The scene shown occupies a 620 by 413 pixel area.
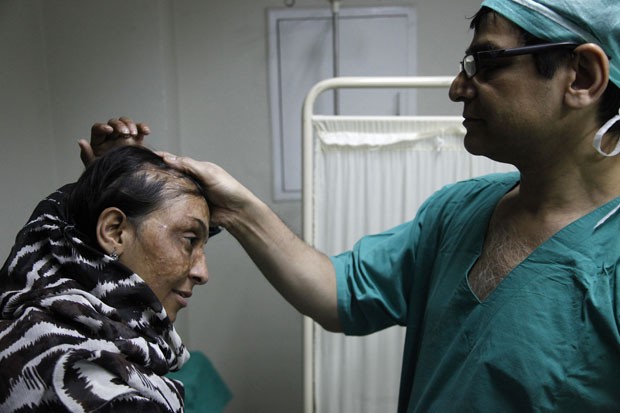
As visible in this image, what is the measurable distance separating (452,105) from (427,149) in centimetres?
50

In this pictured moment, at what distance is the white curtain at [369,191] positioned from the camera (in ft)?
5.09

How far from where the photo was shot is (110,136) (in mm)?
988

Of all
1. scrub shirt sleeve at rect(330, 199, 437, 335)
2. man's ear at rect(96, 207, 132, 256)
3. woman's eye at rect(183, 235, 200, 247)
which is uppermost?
man's ear at rect(96, 207, 132, 256)

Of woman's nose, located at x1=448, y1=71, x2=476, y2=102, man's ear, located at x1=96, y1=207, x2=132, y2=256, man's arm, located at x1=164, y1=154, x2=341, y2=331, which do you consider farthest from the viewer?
man's arm, located at x1=164, y1=154, x2=341, y2=331

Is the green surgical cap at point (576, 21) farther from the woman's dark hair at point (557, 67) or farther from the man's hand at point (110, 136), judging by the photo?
the man's hand at point (110, 136)

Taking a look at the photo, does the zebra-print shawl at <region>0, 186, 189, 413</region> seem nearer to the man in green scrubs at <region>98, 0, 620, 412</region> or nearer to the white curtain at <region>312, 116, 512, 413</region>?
the man in green scrubs at <region>98, 0, 620, 412</region>

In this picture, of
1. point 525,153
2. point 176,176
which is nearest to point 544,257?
point 525,153

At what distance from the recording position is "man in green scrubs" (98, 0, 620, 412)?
0.83 meters

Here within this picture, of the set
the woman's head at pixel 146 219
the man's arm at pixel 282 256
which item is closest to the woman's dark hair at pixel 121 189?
the woman's head at pixel 146 219

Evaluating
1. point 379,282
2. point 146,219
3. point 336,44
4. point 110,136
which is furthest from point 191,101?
point 146,219

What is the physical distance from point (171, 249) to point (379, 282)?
508mm

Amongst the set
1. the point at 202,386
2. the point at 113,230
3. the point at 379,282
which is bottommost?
the point at 202,386

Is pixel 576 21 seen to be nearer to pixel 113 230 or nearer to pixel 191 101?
pixel 113 230

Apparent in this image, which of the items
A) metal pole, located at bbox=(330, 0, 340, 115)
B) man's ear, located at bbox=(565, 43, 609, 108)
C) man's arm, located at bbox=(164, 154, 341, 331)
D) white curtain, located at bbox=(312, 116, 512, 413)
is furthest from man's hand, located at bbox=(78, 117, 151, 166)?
metal pole, located at bbox=(330, 0, 340, 115)
